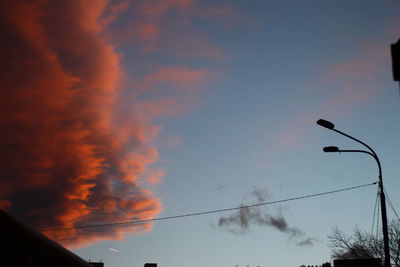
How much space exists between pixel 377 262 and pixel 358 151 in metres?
26.4

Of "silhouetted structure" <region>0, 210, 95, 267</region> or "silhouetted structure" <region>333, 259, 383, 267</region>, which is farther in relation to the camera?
"silhouetted structure" <region>333, 259, 383, 267</region>

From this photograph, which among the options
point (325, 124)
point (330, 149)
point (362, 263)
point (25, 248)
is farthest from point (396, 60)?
point (362, 263)

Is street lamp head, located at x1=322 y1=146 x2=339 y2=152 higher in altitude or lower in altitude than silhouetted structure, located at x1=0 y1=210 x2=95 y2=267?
higher

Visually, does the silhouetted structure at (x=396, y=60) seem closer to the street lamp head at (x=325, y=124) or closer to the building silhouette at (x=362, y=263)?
the street lamp head at (x=325, y=124)

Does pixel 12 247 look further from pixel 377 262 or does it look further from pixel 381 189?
pixel 377 262

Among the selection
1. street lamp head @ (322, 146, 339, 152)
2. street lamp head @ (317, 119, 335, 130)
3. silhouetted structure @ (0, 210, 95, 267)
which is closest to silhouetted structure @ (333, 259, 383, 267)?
street lamp head @ (322, 146, 339, 152)

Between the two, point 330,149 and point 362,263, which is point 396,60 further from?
point 362,263

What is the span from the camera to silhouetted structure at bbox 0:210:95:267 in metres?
5.41

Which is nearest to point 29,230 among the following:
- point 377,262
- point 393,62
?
point 393,62

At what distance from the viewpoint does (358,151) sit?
17.6 metres

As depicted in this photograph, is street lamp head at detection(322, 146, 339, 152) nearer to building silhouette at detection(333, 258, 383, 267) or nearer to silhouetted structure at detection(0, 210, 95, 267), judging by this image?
silhouetted structure at detection(0, 210, 95, 267)

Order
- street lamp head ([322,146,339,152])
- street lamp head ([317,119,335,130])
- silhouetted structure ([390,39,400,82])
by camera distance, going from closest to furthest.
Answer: silhouetted structure ([390,39,400,82])
street lamp head ([317,119,335,130])
street lamp head ([322,146,339,152])

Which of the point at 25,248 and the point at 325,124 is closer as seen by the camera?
the point at 25,248

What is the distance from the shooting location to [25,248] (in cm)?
551
